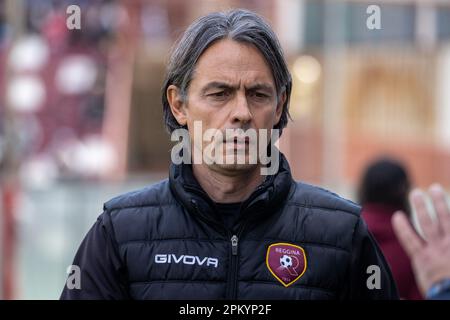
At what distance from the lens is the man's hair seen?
105 inches

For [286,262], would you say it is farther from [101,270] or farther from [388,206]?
[388,206]

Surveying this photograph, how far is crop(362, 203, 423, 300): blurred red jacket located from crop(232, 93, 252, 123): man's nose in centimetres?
220

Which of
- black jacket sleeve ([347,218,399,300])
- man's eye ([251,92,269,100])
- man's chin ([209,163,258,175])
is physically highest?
man's eye ([251,92,269,100])

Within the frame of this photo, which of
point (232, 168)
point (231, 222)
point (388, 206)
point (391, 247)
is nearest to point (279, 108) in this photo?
point (232, 168)

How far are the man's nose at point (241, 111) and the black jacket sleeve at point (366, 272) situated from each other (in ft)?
1.35

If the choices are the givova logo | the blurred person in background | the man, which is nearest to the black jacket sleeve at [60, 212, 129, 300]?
the man

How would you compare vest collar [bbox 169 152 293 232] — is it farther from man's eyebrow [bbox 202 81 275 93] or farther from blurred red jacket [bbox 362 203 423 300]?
blurred red jacket [bbox 362 203 423 300]

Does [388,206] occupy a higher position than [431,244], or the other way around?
[431,244]

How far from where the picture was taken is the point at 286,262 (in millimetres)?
2619

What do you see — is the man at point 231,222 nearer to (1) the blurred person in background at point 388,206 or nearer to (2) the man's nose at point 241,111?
(2) the man's nose at point 241,111

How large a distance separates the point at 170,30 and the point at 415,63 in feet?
10.8

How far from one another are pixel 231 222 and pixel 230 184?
10cm

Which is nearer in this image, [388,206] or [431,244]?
[431,244]

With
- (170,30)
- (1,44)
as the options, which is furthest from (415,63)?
(1,44)
